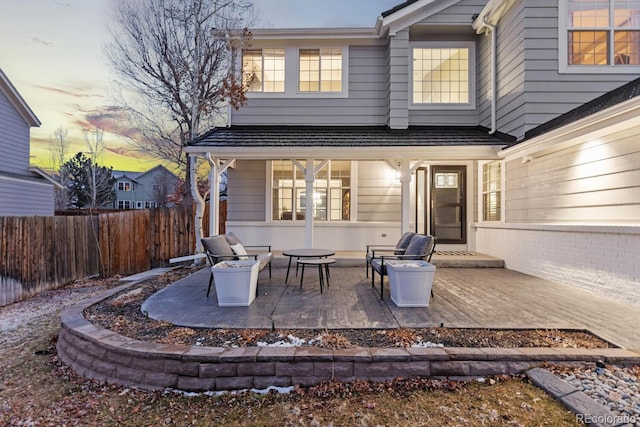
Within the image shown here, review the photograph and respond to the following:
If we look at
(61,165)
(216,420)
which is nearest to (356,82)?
(216,420)

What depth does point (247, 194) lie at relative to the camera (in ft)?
26.8

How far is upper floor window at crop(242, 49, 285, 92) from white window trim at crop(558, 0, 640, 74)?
6165mm

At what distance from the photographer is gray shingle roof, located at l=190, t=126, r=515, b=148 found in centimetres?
682

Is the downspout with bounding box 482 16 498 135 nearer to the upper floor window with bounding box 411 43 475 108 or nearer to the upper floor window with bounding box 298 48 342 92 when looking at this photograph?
the upper floor window with bounding box 411 43 475 108

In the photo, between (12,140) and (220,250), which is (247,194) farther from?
(12,140)

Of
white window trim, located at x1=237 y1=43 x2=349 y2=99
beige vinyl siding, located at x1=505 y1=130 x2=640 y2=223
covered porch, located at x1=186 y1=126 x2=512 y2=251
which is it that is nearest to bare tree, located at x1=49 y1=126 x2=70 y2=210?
covered porch, located at x1=186 y1=126 x2=512 y2=251

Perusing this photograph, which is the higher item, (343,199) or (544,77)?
(544,77)

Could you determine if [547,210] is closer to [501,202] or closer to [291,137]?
[501,202]

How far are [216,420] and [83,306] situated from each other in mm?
3026

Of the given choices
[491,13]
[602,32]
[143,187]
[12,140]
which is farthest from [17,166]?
[143,187]

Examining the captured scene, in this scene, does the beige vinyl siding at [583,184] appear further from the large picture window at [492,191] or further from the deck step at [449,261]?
the deck step at [449,261]

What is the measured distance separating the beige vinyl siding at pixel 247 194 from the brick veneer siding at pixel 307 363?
559 cm

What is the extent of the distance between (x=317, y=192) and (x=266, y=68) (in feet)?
11.9

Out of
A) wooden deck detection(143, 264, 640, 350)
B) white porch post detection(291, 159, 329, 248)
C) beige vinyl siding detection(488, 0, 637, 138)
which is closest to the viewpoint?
wooden deck detection(143, 264, 640, 350)
